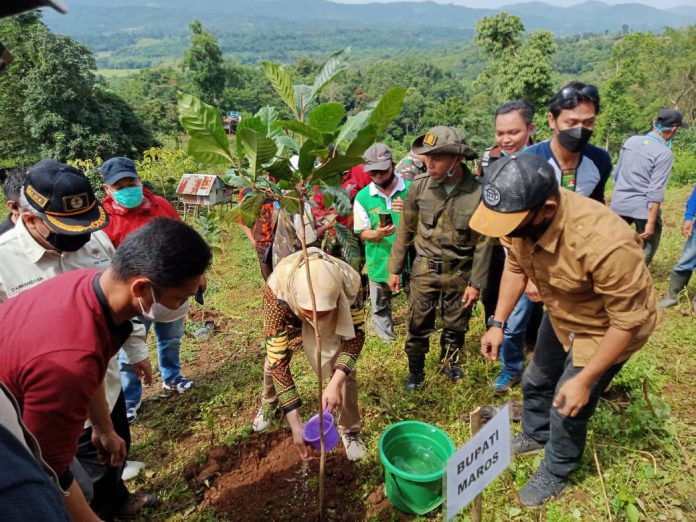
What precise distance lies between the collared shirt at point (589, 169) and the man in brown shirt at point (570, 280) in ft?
3.19

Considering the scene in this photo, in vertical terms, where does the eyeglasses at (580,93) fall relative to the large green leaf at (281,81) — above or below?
→ below

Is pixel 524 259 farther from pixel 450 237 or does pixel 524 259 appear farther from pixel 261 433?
pixel 261 433

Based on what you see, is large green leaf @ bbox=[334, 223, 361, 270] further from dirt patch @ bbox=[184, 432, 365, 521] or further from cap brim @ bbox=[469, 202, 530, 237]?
dirt patch @ bbox=[184, 432, 365, 521]

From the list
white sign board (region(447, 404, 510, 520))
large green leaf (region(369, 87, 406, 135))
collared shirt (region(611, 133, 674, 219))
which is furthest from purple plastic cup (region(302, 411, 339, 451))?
collared shirt (region(611, 133, 674, 219))

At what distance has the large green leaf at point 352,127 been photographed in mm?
1586

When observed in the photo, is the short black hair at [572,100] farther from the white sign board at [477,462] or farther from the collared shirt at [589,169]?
the white sign board at [477,462]

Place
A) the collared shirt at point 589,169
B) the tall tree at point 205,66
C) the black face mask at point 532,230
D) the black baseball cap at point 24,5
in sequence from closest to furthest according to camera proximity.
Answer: the black baseball cap at point 24,5, the black face mask at point 532,230, the collared shirt at point 589,169, the tall tree at point 205,66

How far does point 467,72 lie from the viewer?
14275cm

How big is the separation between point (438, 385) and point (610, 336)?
178 centimetres

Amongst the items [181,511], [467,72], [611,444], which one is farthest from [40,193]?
[467,72]

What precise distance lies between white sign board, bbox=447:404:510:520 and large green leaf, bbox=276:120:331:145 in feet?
3.89

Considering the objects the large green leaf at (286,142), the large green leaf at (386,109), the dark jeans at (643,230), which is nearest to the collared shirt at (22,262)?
the large green leaf at (286,142)

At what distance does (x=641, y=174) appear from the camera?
4.05 meters

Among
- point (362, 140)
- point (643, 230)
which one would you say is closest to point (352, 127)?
point (362, 140)
